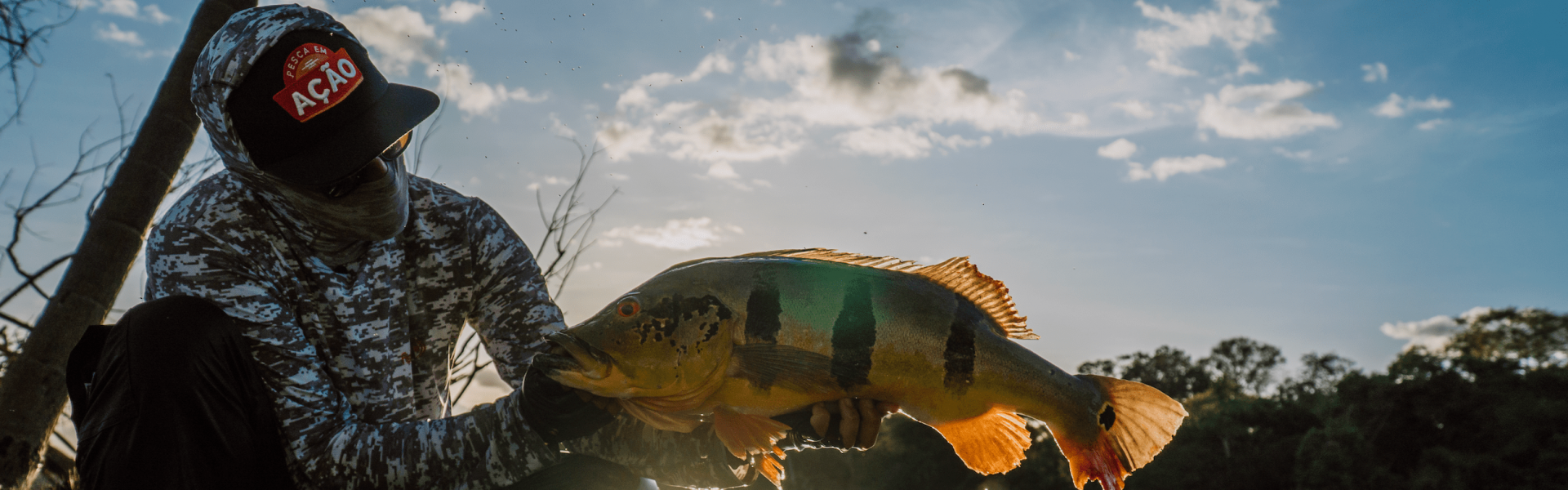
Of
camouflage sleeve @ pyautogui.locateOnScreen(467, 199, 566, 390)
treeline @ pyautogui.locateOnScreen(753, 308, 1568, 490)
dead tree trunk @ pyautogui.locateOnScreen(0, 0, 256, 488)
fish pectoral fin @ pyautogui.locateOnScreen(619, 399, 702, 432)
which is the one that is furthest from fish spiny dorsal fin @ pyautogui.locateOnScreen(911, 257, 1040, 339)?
treeline @ pyautogui.locateOnScreen(753, 308, 1568, 490)

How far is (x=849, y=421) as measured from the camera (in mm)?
2090

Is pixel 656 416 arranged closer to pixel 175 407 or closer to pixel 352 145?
pixel 352 145

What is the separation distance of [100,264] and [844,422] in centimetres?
371

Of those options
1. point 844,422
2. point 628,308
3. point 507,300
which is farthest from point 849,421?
point 507,300

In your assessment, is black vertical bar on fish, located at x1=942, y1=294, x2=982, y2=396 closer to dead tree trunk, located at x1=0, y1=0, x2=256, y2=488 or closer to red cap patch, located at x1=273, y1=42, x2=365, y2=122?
red cap patch, located at x1=273, y1=42, x2=365, y2=122

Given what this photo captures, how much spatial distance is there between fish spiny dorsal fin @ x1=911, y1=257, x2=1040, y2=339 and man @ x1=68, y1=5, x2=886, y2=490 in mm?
437

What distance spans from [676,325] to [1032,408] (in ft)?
3.25

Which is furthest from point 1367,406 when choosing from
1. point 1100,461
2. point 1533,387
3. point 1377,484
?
point 1100,461

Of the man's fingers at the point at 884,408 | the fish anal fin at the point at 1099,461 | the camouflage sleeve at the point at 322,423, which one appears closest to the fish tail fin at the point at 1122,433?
the fish anal fin at the point at 1099,461

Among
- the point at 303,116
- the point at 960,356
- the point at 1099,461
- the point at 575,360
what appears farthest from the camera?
the point at 1099,461

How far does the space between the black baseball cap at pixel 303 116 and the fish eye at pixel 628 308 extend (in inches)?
34.1

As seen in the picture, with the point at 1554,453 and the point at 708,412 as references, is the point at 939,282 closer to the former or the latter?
the point at 708,412

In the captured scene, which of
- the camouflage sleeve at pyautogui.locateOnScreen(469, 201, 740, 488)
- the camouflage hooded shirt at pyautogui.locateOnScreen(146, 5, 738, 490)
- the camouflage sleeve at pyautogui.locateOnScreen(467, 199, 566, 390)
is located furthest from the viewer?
the camouflage sleeve at pyautogui.locateOnScreen(467, 199, 566, 390)

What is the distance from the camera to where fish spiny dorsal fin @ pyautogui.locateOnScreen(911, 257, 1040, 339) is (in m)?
2.28
